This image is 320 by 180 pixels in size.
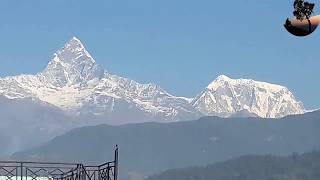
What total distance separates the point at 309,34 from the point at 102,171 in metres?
35.9

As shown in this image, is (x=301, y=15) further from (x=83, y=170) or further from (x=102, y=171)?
(x=83, y=170)

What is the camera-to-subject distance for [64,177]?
182 ft

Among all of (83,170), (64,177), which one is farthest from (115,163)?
(64,177)

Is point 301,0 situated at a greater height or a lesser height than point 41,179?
lesser

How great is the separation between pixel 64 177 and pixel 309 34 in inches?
1945

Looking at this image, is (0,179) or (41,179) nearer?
(41,179)

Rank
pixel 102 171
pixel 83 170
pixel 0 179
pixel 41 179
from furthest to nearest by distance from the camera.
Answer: pixel 0 179, pixel 41 179, pixel 83 170, pixel 102 171

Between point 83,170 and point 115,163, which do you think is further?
point 83,170

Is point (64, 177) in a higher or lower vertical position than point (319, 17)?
higher

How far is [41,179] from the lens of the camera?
78.8 meters

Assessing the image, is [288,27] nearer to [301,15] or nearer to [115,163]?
[301,15]

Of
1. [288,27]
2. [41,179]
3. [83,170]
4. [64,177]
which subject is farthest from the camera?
[41,179]

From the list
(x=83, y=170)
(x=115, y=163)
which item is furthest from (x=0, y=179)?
(x=115, y=163)

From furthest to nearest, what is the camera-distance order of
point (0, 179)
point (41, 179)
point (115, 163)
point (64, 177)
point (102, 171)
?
point (0, 179), point (41, 179), point (64, 177), point (102, 171), point (115, 163)
